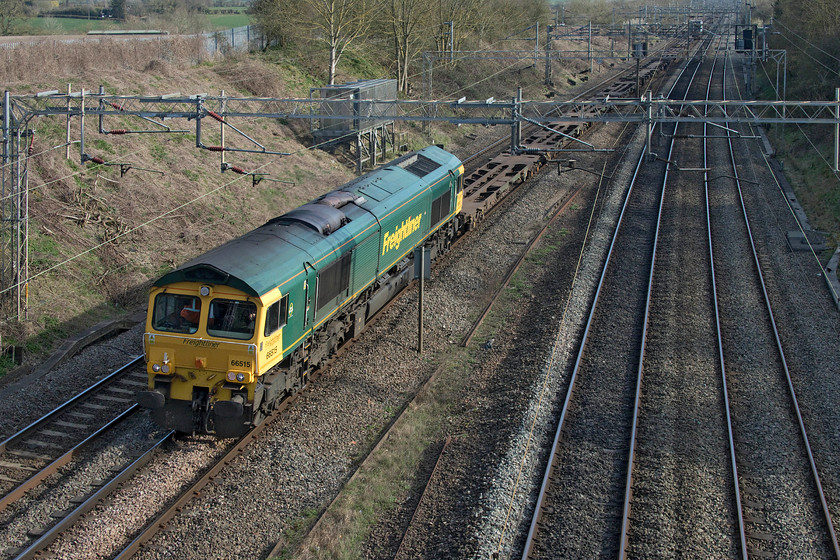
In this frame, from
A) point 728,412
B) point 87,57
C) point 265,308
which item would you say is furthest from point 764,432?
point 87,57

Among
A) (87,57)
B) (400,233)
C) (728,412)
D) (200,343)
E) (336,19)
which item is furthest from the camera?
(336,19)

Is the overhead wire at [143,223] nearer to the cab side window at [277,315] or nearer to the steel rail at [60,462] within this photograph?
the steel rail at [60,462]

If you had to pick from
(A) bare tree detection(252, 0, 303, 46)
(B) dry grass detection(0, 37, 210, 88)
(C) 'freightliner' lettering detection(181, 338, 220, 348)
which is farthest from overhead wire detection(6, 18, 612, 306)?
(A) bare tree detection(252, 0, 303, 46)

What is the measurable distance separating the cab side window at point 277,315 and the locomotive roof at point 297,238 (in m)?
0.35

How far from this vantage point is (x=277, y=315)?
14.3 metres

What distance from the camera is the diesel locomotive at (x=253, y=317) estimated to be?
1384cm

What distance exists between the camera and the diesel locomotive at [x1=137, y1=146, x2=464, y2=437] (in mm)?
13844

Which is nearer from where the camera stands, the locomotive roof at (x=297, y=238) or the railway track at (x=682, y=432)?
the railway track at (x=682, y=432)

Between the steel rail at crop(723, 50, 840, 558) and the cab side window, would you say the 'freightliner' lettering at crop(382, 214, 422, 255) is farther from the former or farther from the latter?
the steel rail at crop(723, 50, 840, 558)

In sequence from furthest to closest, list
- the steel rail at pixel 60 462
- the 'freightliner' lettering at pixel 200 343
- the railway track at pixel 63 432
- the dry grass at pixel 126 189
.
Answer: the dry grass at pixel 126 189
the 'freightliner' lettering at pixel 200 343
the railway track at pixel 63 432
the steel rail at pixel 60 462

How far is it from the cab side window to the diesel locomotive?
0.06 ft

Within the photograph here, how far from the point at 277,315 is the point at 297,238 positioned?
85.9 inches

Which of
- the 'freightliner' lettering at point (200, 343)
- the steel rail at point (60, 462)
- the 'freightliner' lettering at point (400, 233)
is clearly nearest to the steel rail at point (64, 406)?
the steel rail at point (60, 462)

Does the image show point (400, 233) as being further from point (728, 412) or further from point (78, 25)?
point (78, 25)
